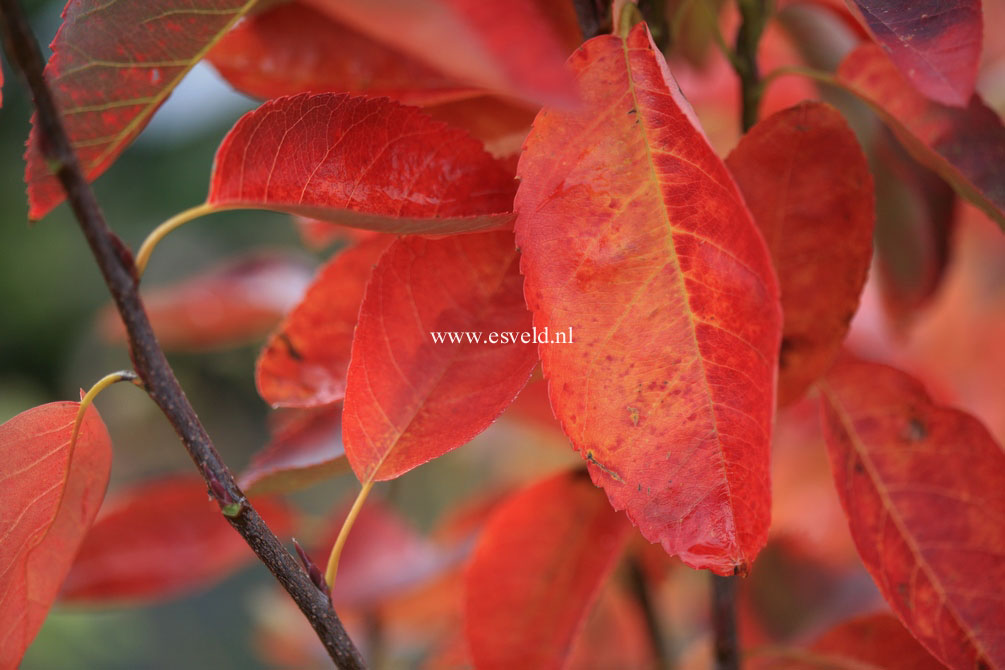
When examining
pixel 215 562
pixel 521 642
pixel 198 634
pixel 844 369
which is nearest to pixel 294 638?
pixel 215 562

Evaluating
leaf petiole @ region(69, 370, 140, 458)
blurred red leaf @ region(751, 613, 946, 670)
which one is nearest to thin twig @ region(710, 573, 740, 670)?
blurred red leaf @ region(751, 613, 946, 670)

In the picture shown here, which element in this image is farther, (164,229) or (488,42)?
(164,229)

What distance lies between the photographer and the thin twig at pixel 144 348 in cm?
27

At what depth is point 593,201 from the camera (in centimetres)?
31

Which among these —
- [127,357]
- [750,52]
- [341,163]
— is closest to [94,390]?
[341,163]

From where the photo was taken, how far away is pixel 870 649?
465mm

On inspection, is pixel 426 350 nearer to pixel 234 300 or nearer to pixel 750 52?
pixel 750 52

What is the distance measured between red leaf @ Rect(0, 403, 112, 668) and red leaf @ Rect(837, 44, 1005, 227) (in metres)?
0.40

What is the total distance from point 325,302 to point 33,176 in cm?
16

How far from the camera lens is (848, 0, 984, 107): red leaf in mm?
317

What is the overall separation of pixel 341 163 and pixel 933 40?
0.24 meters

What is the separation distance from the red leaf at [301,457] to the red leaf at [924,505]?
258 millimetres

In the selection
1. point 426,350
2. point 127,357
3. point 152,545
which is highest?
point 426,350

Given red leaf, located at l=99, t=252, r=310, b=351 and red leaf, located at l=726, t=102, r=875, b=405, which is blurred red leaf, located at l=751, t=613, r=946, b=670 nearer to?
red leaf, located at l=726, t=102, r=875, b=405
